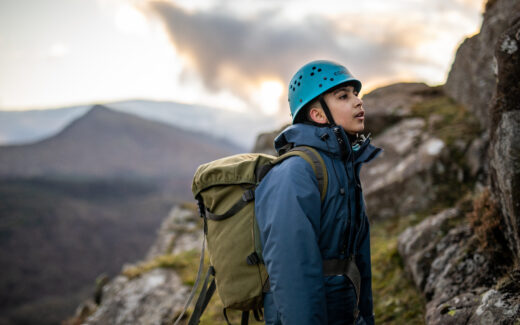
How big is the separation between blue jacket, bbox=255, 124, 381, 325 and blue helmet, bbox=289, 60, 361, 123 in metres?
0.38

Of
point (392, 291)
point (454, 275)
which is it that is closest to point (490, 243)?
point (454, 275)

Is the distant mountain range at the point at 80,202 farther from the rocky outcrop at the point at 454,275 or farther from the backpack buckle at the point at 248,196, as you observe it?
the backpack buckle at the point at 248,196

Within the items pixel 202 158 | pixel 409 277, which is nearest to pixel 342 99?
pixel 409 277

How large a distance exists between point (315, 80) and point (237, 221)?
154 centimetres

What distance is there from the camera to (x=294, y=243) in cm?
210

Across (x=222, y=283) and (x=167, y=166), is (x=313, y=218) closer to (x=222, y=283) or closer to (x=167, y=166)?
(x=222, y=283)

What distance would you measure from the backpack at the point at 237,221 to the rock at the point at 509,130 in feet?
7.08

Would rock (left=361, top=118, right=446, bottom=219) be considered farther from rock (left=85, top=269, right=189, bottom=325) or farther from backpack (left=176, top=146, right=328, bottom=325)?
backpack (left=176, top=146, right=328, bottom=325)

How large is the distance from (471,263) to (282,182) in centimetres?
315

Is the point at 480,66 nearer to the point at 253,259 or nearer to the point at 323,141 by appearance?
the point at 323,141

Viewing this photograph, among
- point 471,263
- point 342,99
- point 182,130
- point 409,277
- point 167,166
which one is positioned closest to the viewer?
point 342,99

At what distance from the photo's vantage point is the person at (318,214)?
2.08m

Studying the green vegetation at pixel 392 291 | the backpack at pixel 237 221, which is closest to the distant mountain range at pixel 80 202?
the green vegetation at pixel 392 291

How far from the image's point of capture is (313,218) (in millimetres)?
2271
